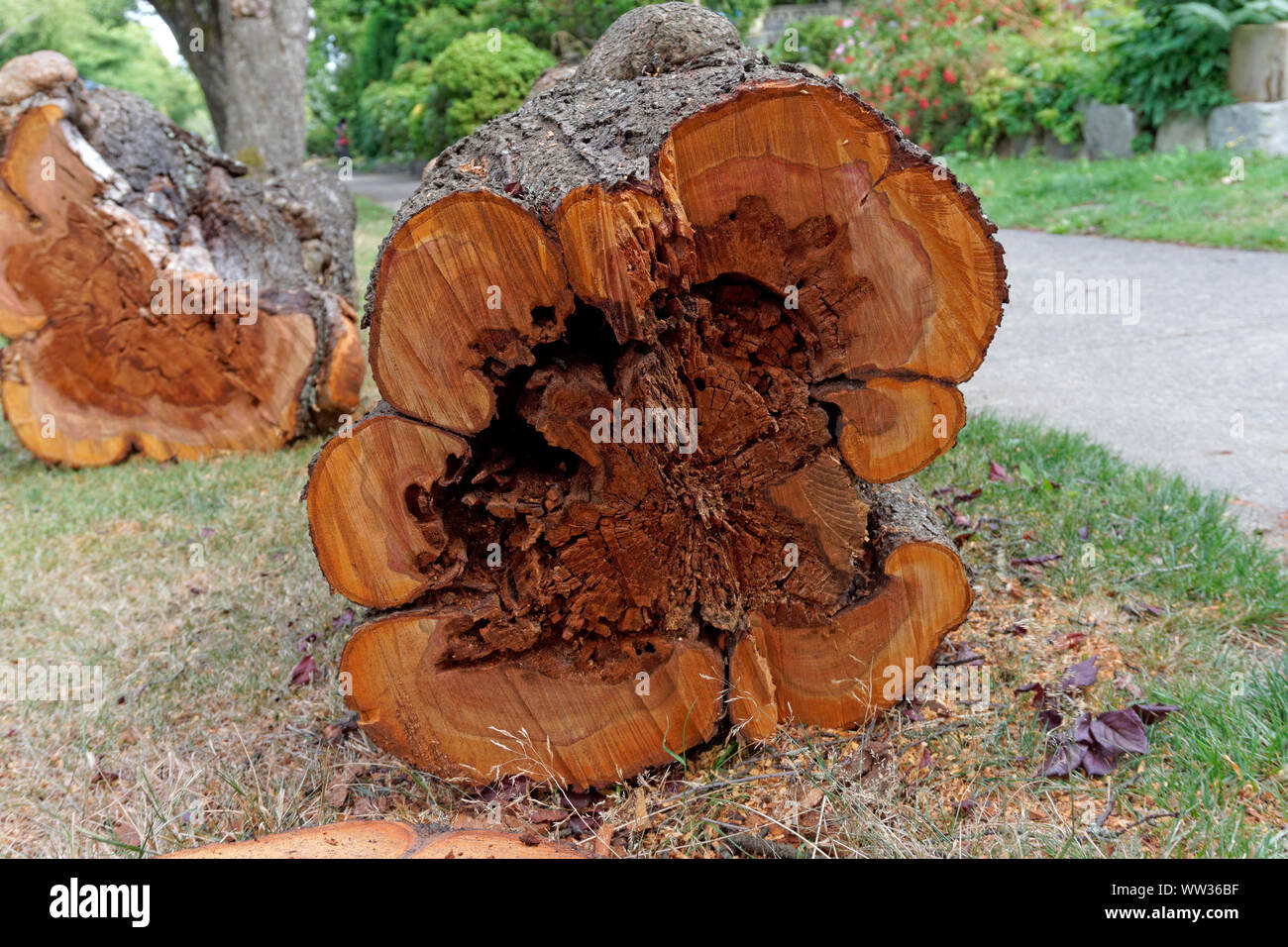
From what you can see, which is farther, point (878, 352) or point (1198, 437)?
point (1198, 437)

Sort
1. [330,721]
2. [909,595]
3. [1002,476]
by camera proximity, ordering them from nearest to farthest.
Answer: [909,595] < [330,721] < [1002,476]

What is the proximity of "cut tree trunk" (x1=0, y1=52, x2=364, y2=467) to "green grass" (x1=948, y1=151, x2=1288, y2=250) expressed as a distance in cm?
594

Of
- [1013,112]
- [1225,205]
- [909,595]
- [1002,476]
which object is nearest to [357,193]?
[1013,112]

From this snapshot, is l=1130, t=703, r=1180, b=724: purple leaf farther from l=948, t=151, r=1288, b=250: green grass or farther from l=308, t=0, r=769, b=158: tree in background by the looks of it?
l=308, t=0, r=769, b=158: tree in background

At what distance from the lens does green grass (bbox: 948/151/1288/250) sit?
706 cm

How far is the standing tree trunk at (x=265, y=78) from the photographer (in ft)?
27.0

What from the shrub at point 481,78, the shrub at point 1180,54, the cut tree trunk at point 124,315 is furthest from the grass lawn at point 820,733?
the shrub at point 481,78

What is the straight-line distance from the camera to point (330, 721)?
101 inches

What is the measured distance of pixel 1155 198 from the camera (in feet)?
26.8

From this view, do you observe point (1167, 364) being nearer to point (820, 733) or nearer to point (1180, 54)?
point (820, 733)

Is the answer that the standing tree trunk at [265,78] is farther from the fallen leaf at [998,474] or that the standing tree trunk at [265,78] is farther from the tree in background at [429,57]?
the fallen leaf at [998,474]

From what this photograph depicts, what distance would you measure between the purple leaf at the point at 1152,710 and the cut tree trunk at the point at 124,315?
12.2 ft

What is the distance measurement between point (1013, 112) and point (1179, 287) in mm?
6302
